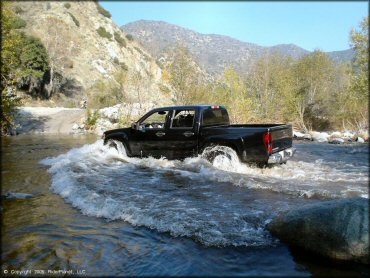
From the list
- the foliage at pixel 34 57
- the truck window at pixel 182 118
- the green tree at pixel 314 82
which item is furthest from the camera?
the foliage at pixel 34 57

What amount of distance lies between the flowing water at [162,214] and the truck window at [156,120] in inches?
48.2

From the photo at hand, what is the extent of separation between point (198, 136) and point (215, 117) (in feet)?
3.29

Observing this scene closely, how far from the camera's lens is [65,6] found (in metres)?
71.8

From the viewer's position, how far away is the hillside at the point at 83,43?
50.7 m

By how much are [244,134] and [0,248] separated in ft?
19.4

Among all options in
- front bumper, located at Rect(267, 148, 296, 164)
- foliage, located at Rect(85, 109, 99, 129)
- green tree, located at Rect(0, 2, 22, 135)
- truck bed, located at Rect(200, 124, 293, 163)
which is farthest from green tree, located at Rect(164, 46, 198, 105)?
front bumper, located at Rect(267, 148, 296, 164)

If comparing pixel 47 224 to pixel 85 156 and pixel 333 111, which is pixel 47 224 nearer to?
pixel 85 156

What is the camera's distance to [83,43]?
2628 inches

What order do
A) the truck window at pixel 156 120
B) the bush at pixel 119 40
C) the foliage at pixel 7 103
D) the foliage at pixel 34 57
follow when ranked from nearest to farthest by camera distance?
1. the truck window at pixel 156 120
2. the foliage at pixel 7 103
3. the foliage at pixel 34 57
4. the bush at pixel 119 40

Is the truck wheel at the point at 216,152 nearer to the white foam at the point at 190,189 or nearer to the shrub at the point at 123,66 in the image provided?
the white foam at the point at 190,189

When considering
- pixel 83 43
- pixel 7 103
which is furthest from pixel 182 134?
pixel 83 43

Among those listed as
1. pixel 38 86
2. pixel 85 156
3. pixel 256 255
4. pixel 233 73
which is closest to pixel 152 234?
pixel 256 255

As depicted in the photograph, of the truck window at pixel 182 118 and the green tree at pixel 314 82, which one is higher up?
the green tree at pixel 314 82

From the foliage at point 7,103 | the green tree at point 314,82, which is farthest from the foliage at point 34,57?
the green tree at point 314,82
